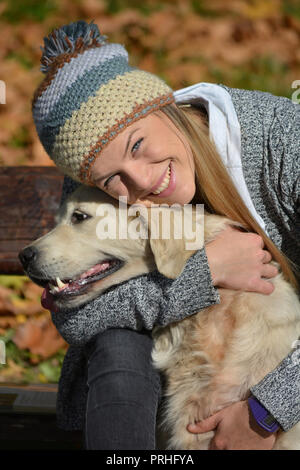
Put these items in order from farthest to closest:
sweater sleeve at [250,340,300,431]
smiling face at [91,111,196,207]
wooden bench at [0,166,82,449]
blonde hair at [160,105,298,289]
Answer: wooden bench at [0,166,82,449]
blonde hair at [160,105,298,289]
smiling face at [91,111,196,207]
sweater sleeve at [250,340,300,431]

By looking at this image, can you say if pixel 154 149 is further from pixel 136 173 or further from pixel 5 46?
pixel 5 46

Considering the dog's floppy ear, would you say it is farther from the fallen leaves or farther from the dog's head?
the fallen leaves

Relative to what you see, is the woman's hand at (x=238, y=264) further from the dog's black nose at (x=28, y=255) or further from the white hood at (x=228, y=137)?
the dog's black nose at (x=28, y=255)

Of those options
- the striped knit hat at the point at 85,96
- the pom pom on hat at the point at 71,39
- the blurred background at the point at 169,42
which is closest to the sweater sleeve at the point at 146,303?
the striped knit hat at the point at 85,96

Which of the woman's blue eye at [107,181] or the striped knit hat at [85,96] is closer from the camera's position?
the striped knit hat at [85,96]

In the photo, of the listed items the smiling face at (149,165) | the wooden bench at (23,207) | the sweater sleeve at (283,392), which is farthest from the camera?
the wooden bench at (23,207)

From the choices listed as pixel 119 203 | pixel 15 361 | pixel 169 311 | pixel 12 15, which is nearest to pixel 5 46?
pixel 12 15

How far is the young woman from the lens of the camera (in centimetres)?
201

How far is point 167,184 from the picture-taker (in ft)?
7.06

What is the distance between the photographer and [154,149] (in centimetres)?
209

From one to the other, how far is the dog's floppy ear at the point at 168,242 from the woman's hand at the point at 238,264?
0.41 feet

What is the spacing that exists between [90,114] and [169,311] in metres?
0.72

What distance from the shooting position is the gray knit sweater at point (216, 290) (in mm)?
2131

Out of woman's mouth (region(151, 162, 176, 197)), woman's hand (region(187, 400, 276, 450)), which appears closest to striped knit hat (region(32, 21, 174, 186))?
woman's mouth (region(151, 162, 176, 197))
